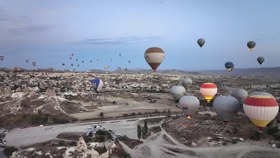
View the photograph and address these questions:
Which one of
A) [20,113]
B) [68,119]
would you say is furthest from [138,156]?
[20,113]

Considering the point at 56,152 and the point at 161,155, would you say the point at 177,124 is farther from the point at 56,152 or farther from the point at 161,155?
the point at 56,152

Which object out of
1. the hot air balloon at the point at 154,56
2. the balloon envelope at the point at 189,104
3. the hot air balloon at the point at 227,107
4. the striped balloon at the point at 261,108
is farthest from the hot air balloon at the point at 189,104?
the striped balloon at the point at 261,108

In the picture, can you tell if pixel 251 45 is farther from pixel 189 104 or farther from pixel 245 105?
pixel 245 105

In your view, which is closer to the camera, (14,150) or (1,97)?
(14,150)

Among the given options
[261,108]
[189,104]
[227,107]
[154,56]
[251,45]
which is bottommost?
[189,104]

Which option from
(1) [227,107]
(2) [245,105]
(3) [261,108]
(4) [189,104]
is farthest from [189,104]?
(3) [261,108]

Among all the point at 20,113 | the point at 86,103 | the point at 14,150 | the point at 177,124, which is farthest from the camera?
the point at 86,103
